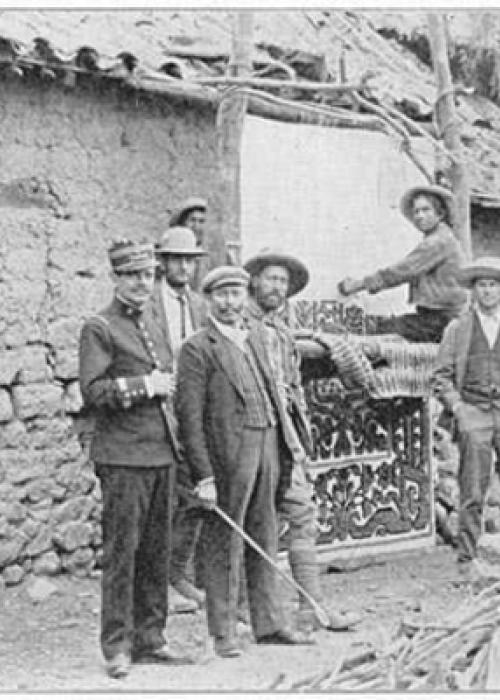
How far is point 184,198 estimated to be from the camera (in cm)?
946

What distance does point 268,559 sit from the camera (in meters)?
7.23

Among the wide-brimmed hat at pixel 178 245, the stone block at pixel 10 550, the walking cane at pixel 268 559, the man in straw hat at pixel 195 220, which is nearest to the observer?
the walking cane at pixel 268 559

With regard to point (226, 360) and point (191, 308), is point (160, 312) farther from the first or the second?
point (226, 360)

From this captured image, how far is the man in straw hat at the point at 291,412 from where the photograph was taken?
7715mm

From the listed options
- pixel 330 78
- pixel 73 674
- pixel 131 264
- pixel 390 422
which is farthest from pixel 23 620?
pixel 330 78

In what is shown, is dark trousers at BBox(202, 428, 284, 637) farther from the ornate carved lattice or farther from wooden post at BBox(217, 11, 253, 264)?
the ornate carved lattice

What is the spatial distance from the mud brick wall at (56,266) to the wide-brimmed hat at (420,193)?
3.89 feet

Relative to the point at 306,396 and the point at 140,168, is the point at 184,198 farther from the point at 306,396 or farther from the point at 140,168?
the point at 306,396

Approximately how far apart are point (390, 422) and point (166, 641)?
3.17 m

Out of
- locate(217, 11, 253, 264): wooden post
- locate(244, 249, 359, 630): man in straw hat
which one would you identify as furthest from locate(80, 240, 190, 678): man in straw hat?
locate(217, 11, 253, 264): wooden post

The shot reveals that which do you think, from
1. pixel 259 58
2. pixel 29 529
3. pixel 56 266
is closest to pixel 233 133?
pixel 259 58

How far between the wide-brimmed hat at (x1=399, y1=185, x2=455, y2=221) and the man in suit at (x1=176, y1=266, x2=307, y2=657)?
8.40 feet

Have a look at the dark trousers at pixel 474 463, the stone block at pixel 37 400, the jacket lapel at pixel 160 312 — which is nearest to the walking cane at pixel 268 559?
the jacket lapel at pixel 160 312

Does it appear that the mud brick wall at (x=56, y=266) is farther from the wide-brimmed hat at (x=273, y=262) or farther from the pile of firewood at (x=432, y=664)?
the pile of firewood at (x=432, y=664)
